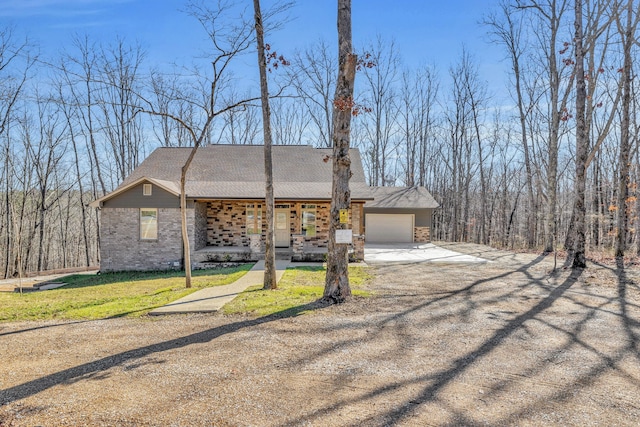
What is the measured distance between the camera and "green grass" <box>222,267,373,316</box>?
633 centimetres

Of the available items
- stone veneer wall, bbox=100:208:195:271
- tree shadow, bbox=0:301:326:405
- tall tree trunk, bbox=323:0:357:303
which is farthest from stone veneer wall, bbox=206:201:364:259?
tree shadow, bbox=0:301:326:405

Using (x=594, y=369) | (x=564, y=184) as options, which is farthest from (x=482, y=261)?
(x=564, y=184)

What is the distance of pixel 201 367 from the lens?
3809mm

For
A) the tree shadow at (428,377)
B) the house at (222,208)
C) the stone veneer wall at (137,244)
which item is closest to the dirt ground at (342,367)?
the tree shadow at (428,377)

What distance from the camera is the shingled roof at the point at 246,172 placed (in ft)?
47.0

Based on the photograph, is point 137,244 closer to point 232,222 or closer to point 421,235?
point 232,222

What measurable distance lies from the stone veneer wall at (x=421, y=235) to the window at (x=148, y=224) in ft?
45.2

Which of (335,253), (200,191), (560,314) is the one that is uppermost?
(200,191)

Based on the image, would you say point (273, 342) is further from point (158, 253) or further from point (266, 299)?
point (158, 253)

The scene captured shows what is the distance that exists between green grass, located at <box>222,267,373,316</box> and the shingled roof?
15.2 ft

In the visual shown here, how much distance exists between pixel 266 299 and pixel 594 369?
498 centimetres

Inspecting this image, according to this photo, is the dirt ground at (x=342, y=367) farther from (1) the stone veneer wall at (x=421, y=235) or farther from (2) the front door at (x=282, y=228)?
(1) the stone veneer wall at (x=421, y=235)

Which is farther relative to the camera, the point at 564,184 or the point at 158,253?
the point at 564,184

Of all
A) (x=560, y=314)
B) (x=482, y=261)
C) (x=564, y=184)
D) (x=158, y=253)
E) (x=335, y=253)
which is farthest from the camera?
(x=564, y=184)
